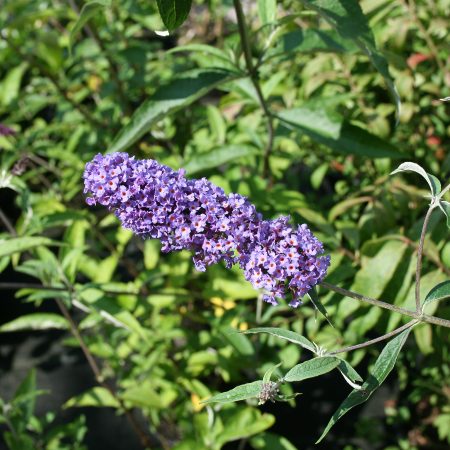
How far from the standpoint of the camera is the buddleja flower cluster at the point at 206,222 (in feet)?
3.64

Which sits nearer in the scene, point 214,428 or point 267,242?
point 267,242

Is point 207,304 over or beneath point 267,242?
beneath

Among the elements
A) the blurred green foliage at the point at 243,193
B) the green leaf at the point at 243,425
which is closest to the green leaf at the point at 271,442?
the blurred green foliage at the point at 243,193

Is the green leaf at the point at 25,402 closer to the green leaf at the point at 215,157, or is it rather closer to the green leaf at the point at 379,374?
the green leaf at the point at 215,157

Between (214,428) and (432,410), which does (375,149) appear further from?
(432,410)

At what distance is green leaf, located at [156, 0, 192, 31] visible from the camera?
119 cm

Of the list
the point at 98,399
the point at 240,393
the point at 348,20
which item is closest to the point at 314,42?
the point at 348,20

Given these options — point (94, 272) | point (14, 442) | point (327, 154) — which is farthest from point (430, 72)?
point (14, 442)

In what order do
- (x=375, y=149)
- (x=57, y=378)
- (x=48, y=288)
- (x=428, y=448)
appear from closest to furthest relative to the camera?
(x=375, y=149), (x=48, y=288), (x=428, y=448), (x=57, y=378)

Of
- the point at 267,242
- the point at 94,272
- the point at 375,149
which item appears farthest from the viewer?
the point at 94,272

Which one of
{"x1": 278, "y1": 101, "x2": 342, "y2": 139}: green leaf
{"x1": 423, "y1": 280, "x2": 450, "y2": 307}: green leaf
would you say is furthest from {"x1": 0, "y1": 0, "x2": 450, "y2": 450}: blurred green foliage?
{"x1": 423, "y1": 280, "x2": 450, "y2": 307}: green leaf

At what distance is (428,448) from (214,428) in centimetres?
121

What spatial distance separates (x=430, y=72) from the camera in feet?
7.78

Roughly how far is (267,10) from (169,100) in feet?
1.26
